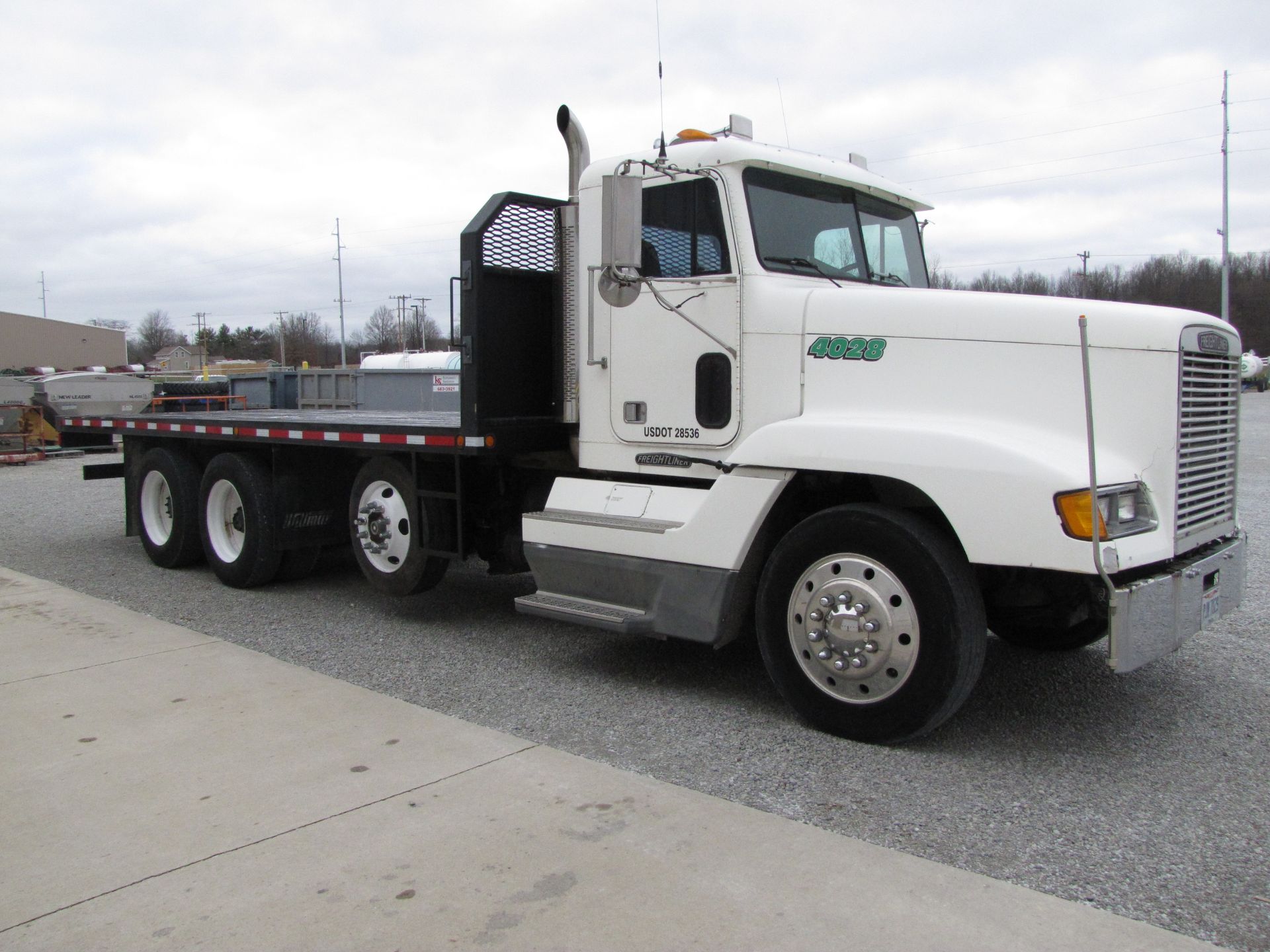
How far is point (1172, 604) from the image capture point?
13.9 ft

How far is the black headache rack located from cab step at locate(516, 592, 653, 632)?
1009 mm

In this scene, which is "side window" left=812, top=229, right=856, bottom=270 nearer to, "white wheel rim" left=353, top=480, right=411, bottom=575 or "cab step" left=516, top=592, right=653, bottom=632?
"cab step" left=516, top=592, right=653, bottom=632

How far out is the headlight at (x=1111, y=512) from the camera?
3.97m

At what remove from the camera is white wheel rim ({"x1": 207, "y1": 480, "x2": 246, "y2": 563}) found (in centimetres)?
838

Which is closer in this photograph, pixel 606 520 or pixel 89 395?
pixel 606 520

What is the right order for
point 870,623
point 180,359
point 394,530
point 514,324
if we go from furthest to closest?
1. point 180,359
2. point 394,530
3. point 514,324
4. point 870,623

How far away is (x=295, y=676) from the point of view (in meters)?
5.70

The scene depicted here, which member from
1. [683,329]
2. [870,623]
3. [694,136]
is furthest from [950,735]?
[694,136]

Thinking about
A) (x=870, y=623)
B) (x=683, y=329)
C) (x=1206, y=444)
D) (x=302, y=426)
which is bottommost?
(x=870, y=623)

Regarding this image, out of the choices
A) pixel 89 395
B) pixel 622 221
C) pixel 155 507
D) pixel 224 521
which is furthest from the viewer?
pixel 89 395

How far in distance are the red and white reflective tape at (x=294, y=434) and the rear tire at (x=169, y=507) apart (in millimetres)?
298

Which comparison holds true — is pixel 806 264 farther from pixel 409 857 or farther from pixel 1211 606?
pixel 409 857

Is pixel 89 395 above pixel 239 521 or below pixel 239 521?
above

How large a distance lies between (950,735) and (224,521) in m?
6.17
